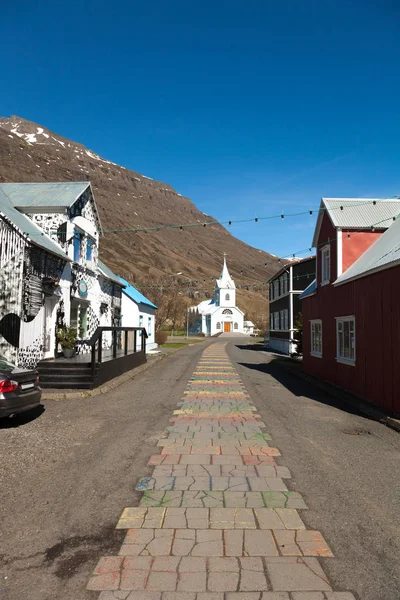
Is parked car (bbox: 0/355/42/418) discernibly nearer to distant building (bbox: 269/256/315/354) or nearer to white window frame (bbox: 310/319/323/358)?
white window frame (bbox: 310/319/323/358)

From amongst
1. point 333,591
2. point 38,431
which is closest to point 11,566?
point 333,591

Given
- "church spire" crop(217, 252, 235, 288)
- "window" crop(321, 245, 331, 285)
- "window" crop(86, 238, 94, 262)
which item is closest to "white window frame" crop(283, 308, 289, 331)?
"window" crop(321, 245, 331, 285)

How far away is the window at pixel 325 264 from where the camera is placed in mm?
15253

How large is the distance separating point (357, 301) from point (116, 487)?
29.4 feet

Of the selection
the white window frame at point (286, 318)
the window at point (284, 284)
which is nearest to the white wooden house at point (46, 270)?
the white window frame at point (286, 318)

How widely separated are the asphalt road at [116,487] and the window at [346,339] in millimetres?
2799

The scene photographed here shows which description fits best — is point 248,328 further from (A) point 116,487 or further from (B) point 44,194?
(A) point 116,487

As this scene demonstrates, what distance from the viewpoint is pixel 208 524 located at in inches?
161

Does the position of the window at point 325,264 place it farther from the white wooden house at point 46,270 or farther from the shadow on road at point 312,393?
the white wooden house at point 46,270

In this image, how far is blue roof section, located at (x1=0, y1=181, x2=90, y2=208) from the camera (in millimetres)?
15500

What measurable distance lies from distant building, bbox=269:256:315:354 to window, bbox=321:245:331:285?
16081 mm

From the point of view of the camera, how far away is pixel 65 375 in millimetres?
12445

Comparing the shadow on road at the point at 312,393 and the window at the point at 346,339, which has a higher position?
the window at the point at 346,339

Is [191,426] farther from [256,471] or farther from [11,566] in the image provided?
[11,566]
